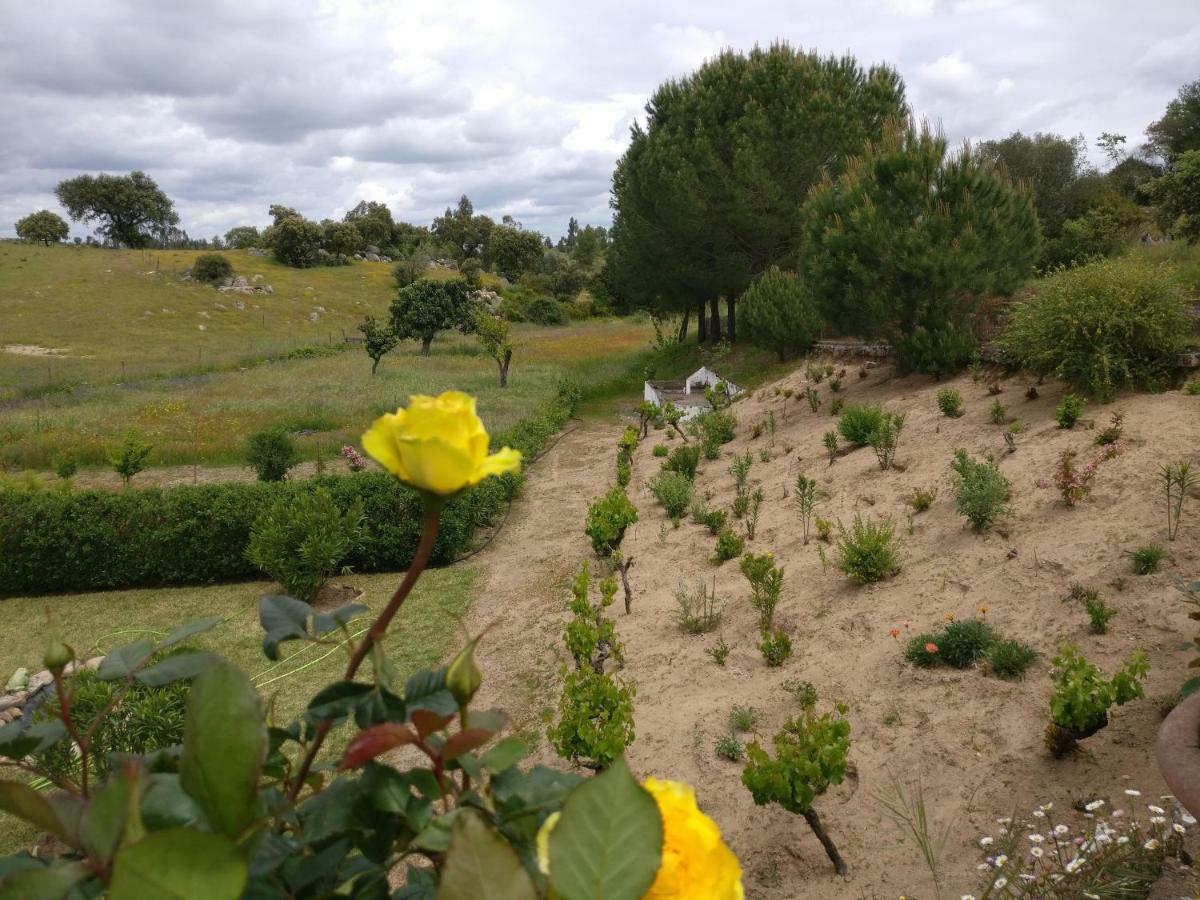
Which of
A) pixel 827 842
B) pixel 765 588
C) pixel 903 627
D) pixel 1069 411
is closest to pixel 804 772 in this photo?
pixel 827 842

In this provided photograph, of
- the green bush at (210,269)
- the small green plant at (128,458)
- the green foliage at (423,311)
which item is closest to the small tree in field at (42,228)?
the green bush at (210,269)

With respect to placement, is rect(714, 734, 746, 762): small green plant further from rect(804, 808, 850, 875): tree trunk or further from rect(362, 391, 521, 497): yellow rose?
rect(362, 391, 521, 497): yellow rose

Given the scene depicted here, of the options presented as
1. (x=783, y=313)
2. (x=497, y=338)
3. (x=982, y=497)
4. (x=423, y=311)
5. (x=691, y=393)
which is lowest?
(x=982, y=497)

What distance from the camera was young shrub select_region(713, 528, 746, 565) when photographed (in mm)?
6309

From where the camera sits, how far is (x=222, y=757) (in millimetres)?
514

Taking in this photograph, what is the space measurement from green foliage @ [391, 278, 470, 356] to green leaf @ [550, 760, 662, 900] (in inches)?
1114

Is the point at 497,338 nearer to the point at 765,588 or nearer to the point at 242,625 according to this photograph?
the point at 242,625

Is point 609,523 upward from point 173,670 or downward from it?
downward

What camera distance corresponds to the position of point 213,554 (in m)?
7.60

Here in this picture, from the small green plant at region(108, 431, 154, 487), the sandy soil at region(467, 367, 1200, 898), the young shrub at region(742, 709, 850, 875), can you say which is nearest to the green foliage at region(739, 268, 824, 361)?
the sandy soil at region(467, 367, 1200, 898)

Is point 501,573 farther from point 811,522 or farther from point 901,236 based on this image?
point 901,236

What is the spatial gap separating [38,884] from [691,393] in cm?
1473

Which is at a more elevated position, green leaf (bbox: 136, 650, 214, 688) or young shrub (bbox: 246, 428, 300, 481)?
green leaf (bbox: 136, 650, 214, 688)

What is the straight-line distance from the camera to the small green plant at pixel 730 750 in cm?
374
